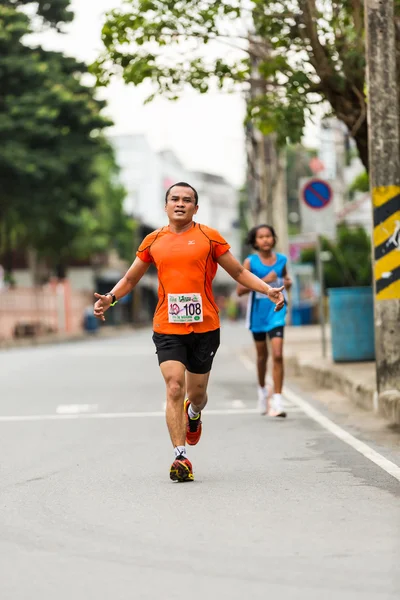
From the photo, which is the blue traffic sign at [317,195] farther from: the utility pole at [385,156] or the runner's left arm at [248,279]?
the runner's left arm at [248,279]

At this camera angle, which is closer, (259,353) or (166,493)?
(166,493)

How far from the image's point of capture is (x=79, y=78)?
44594 mm

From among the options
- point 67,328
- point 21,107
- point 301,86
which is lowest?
point 67,328

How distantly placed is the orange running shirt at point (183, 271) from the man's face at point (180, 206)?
0.13 metres

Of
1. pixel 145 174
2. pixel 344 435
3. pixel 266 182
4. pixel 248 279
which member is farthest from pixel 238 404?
pixel 145 174

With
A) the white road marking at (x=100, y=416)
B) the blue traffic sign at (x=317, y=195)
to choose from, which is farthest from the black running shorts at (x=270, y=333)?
the blue traffic sign at (x=317, y=195)

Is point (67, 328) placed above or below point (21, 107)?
below

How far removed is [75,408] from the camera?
14391mm

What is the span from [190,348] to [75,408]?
237 inches

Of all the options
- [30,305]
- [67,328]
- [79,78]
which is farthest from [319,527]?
[67,328]

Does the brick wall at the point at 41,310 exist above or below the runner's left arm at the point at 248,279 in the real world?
below

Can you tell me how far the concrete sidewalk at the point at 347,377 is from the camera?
12.1m

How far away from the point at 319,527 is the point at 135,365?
60.0ft

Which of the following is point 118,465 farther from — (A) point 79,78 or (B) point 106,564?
(A) point 79,78
